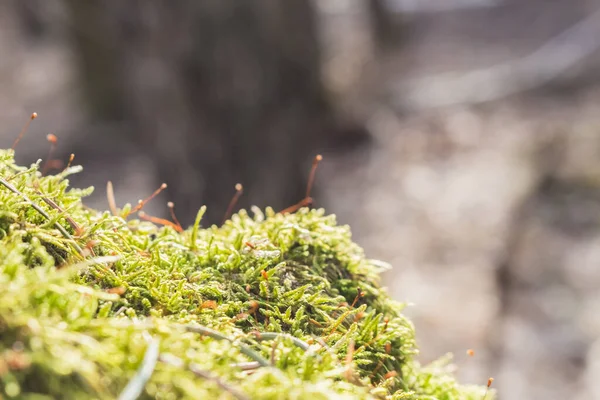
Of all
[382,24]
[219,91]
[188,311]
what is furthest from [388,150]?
[188,311]

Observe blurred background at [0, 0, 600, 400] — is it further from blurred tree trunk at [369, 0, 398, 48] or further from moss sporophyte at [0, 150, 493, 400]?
moss sporophyte at [0, 150, 493, 400]

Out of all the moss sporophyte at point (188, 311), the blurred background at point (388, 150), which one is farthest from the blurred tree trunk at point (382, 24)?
the moss sporophyte at point (188, 311)

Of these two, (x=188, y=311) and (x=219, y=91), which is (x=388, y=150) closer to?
(x=219, y=91)

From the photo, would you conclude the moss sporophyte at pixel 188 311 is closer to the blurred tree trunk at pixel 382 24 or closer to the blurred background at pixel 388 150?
the blurred background at pixel 388 150

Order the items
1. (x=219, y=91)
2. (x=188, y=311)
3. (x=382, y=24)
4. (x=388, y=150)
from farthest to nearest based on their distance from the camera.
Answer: (x=382, y=24)
(x=388, y=150)
(x=219, y=91)
(x=188, y=311)

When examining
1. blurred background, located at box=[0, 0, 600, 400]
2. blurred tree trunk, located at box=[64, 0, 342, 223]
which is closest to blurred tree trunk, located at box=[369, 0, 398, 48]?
blurred background, located at box=[0, 0, 600, 400]

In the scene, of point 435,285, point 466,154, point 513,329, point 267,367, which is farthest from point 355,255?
point 466,154
